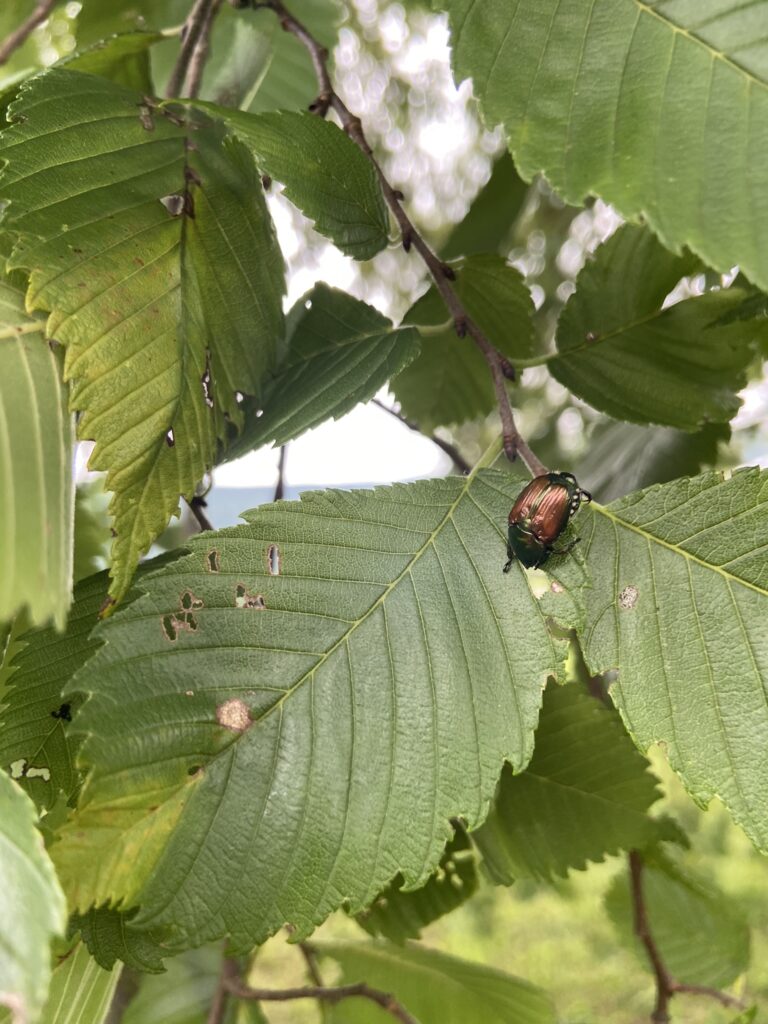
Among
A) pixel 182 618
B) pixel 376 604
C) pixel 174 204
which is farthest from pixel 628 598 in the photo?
pixel 174 204

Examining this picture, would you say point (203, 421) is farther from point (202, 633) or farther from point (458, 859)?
point (458, 859)

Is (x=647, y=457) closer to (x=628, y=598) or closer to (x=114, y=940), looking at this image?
(x=628, y=598)

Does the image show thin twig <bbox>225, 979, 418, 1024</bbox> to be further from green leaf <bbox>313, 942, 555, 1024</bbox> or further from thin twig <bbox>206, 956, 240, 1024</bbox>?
green leaf <bbox>313, 942, 555, 1024</bbox>

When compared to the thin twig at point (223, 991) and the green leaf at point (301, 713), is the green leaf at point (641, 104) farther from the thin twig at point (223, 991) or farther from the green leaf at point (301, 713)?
the thin twig at point (223, 991)

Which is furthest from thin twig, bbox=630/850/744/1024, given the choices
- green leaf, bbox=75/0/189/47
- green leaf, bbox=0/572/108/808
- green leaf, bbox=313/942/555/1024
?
green leaf, bbox=75/0/189/47

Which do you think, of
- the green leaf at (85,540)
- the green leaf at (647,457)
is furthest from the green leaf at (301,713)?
the green leaf at (647,457)
